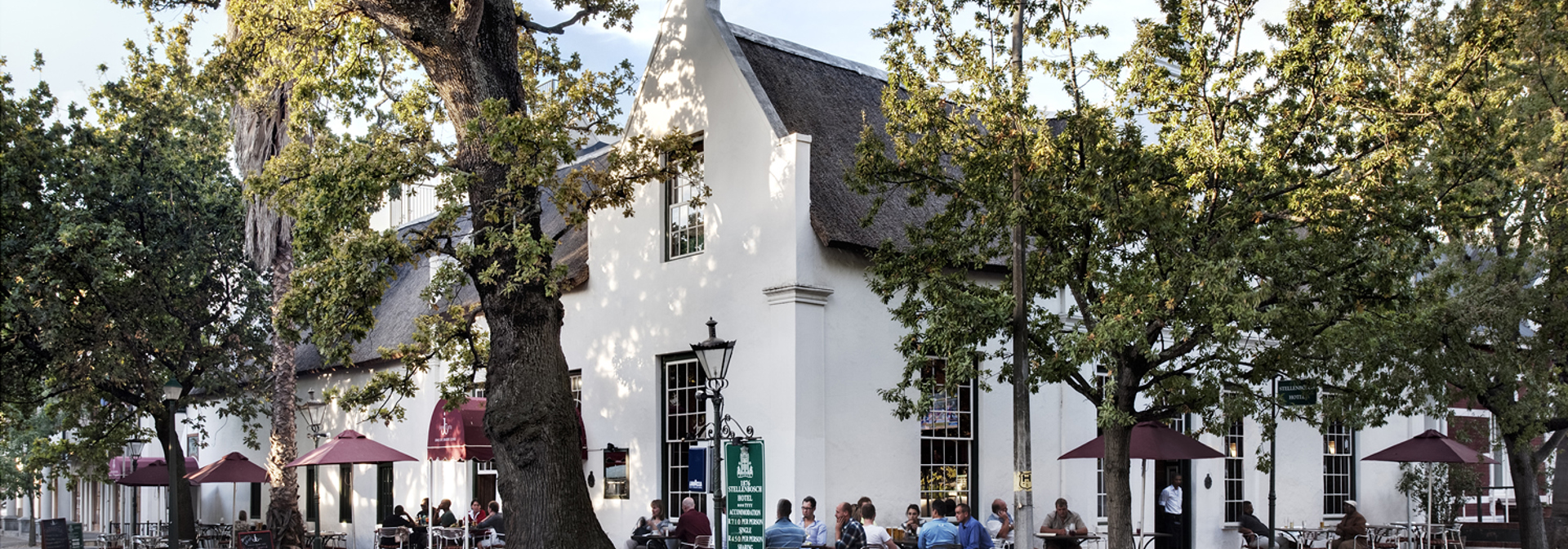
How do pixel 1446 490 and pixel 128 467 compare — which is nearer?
pixel 1446 490

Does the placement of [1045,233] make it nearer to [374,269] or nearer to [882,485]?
[882,485]

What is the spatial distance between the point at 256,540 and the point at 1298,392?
16.0 meters

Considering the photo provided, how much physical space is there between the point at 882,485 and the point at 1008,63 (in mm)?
6129

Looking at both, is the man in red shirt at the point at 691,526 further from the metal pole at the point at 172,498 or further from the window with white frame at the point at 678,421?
the metal pole at the point at 172,498

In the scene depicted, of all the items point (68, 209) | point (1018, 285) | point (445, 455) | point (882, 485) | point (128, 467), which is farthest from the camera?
point (128, 467)

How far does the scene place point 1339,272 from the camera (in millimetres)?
12352

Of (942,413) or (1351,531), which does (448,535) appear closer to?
(942,413)

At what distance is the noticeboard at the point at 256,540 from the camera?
803 inches

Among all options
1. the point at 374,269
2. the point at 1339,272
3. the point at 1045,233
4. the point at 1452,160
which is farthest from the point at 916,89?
the point at 374,269

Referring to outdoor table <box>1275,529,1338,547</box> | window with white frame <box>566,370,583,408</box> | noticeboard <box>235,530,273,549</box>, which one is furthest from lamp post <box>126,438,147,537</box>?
outdoor table <box>1275,529,1338,547</box>

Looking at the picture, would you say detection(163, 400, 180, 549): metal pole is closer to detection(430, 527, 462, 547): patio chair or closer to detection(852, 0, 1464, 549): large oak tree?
detection(430, 527, 462, 547): patio chair

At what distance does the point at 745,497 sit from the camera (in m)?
12.9

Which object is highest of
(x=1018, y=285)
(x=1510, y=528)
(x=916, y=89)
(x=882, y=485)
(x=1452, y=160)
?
(x=916, y=89)

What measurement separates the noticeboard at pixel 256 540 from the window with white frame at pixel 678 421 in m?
7.37
